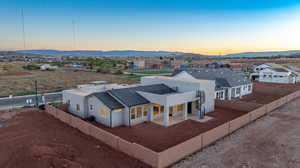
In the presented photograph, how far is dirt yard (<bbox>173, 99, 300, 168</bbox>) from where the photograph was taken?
10953mm

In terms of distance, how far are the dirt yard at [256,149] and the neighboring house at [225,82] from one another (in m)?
9.95

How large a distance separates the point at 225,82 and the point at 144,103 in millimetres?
16356

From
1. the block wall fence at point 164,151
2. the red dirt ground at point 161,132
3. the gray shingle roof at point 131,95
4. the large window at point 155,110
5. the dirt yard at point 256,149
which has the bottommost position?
the dirt yard at point 256,149

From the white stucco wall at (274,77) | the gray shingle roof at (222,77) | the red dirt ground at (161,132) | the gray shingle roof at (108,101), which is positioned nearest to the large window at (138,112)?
the red dirt ground at (161,132)

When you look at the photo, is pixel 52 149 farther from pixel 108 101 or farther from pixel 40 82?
pixel 40 82

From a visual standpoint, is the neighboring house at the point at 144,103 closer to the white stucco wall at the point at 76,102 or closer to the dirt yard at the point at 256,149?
the white stucco wall at the point at 76,102

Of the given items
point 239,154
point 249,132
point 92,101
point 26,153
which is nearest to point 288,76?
point 249,132

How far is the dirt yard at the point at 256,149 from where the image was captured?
35.9 ft

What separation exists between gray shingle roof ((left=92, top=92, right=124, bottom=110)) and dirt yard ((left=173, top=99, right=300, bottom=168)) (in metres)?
7.69

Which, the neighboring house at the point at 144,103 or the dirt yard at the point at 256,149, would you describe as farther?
the neighboring house at the point at 144,103

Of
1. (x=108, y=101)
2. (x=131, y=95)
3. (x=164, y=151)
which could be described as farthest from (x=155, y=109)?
(x=164, y=151)

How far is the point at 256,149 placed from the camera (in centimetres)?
1269

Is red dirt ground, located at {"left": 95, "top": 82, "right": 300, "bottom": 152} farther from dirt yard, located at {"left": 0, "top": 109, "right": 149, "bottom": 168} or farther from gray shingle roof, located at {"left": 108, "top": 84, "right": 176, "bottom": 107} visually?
dirt yard, located at {"left": 0, "top": 109, "right": 149, "bottom": 168}

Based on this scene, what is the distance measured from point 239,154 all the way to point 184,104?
7.22 meters
